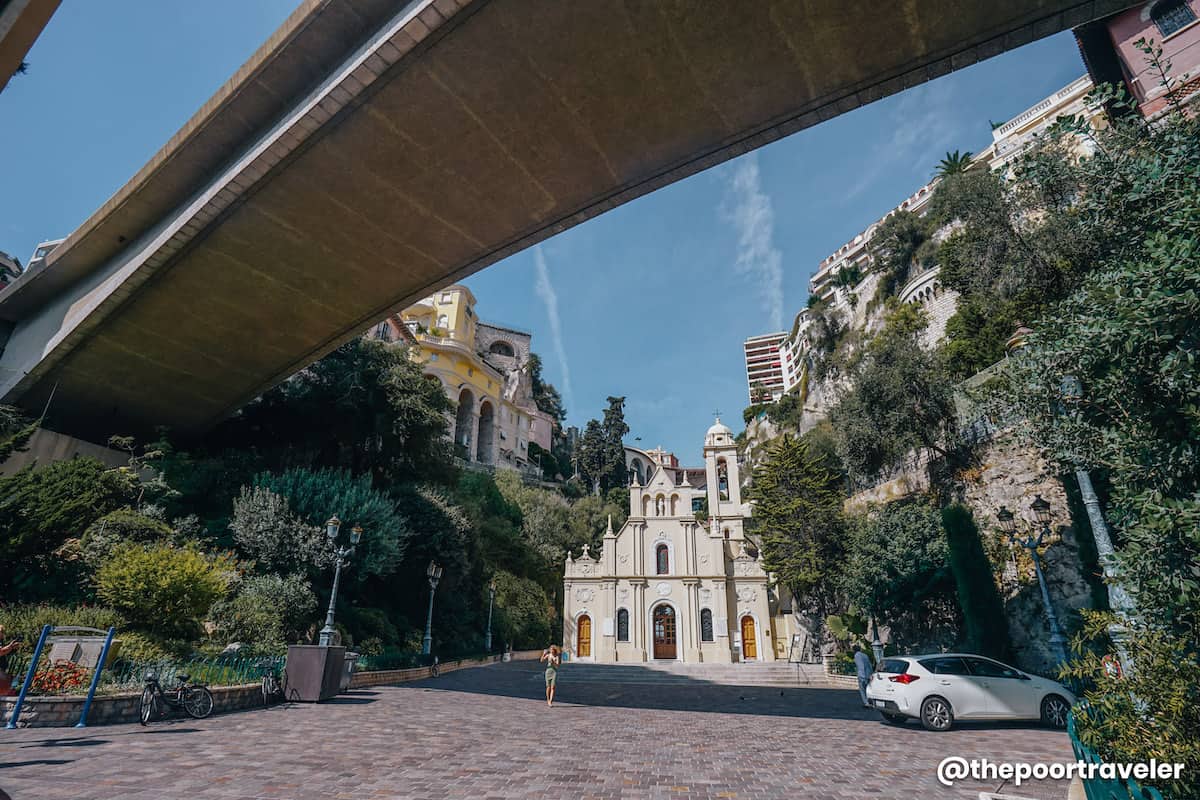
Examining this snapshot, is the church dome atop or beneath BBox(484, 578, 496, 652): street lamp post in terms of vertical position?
atop

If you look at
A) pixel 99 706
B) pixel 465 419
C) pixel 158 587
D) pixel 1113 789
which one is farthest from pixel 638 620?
pixel 1113 789

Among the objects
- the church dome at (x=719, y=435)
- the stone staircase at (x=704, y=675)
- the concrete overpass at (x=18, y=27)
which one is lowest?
the stone staircase at (x=704, y=675)

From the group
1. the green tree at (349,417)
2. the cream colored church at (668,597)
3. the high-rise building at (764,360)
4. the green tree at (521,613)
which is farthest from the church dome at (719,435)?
the high-rise building at (764,360)

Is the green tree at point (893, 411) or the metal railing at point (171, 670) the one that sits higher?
the green tree at point (893, 411)

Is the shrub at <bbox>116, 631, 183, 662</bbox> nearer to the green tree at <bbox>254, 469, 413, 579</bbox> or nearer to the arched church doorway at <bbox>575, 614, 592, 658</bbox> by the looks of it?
the green tree at <bbox>254, 469, 413, 579</bbox>

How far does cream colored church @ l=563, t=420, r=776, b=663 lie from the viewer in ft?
102

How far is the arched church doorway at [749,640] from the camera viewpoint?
30984mm

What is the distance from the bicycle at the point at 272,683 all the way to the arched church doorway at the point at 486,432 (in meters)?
41.1

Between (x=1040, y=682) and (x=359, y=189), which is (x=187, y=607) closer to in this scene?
(x=359, y=189)

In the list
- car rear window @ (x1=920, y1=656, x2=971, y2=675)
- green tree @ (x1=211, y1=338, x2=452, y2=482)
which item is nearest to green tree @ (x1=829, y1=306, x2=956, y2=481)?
car rear window @ (x1=920, y1=656, x2=971, y2=675)

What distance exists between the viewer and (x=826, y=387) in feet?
155

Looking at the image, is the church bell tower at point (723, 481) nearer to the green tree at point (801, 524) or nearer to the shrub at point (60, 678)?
the green tree at point (801, 524)

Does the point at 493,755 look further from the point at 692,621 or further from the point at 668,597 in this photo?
the point at 668,597

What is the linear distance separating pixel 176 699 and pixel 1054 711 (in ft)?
47.1
